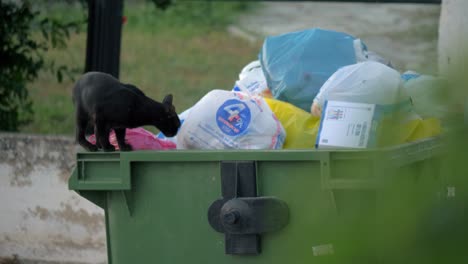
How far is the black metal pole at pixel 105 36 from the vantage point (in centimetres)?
614

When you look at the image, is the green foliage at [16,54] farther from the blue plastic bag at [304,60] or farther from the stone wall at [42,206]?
the blue plastic bag at [304,60]

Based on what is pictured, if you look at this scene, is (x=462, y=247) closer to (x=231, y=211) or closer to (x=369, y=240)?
(x=369, y=240)

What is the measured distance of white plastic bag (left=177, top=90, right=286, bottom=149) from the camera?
3.39 metres

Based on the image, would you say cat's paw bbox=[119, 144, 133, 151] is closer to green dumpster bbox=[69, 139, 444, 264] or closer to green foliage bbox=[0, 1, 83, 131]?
green dumpster bbox=[69, 139, 444, 264]

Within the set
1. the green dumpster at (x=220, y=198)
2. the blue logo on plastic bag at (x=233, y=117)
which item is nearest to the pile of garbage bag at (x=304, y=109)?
the blue logo on plastic bag at (x=233, y=117)

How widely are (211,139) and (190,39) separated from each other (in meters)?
9.36

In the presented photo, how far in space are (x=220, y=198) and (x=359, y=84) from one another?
77 centimetres

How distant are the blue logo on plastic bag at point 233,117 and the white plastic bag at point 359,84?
31cm

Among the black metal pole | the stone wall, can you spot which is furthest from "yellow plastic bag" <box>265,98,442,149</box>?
the black metal pole

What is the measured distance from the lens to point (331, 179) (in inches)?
109

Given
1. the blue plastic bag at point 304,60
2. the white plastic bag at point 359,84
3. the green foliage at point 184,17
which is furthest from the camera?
the green foliage at point 184,17

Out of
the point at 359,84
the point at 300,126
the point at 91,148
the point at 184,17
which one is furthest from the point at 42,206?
the point at 184,17

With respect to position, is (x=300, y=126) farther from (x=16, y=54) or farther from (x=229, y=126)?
(x=16, y=54)

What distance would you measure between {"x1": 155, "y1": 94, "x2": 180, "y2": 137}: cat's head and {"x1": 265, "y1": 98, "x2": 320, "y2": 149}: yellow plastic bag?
1.41ft
